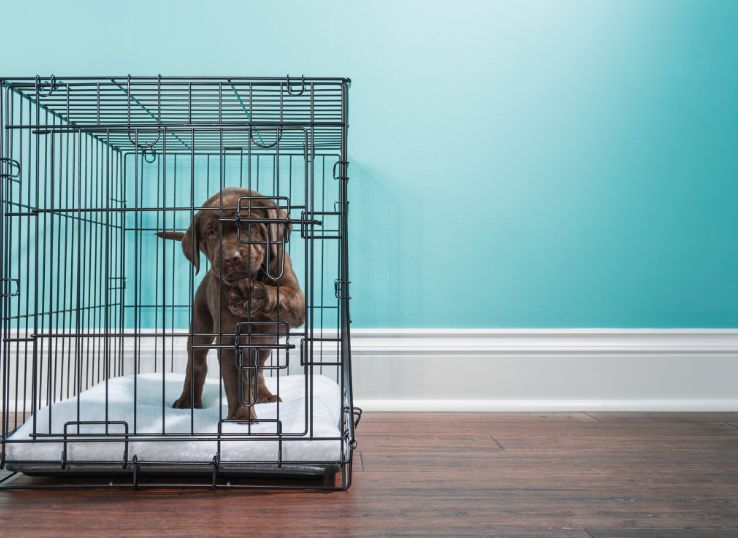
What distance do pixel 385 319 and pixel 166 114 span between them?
1.06 meters

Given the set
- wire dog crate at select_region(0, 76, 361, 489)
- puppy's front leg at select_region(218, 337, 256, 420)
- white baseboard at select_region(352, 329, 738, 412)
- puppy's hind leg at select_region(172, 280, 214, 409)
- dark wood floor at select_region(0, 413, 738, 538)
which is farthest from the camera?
white baseboard at select_region(352, 329, 738, 412)

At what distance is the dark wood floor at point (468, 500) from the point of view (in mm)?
1214

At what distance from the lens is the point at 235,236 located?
1.49 m

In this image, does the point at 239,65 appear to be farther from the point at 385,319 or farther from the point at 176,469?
the point at 176,469

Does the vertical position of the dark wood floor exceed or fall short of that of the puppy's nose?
it falls short

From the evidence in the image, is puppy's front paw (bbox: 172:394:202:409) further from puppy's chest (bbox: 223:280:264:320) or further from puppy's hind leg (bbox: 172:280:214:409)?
puppy's chest (bbox: 223:280:264:320)

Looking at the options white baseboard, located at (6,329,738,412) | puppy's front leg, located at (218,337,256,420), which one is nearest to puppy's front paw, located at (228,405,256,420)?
puppy's front leg, located at (218,337,256,420)

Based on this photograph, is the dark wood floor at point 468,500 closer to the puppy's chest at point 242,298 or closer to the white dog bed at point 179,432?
the white dog bed at point 179,432

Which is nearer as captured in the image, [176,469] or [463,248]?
[176,469]

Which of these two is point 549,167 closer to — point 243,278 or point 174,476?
point 243,278

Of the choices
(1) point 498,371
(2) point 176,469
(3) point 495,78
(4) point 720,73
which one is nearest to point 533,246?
(1) point 498,371

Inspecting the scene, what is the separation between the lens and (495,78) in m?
2.44

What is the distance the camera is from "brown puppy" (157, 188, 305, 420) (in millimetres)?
1452

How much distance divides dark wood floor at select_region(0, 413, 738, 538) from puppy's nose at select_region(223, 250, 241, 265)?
20.1 inches
